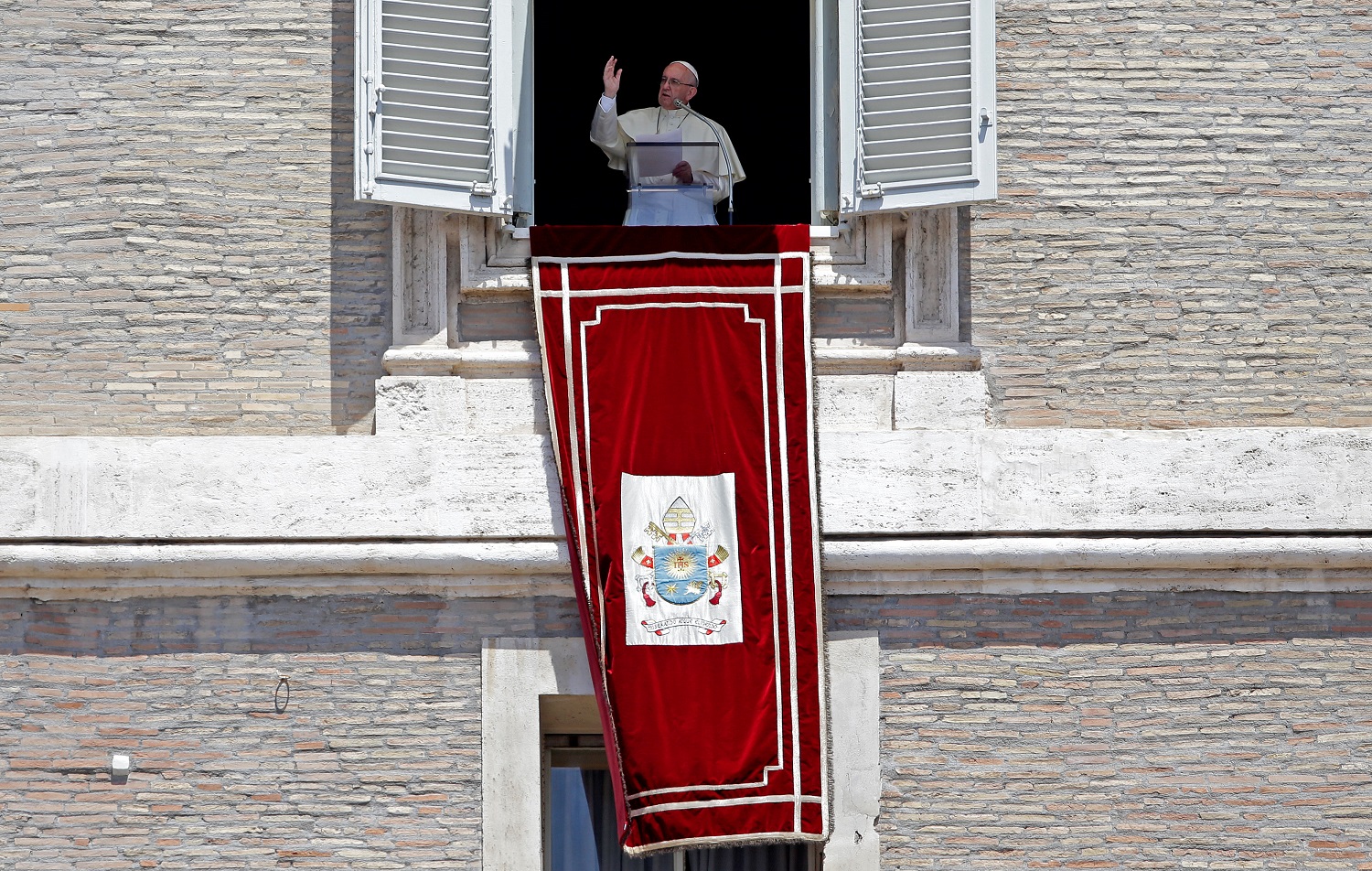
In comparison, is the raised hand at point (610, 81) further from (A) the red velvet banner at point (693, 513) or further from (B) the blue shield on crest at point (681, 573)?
(B) the blue shield on crest at point (681, 573)

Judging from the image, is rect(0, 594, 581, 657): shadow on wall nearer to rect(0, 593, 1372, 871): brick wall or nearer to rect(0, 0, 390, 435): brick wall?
rect(0, 593, 1372, 871): brick wall

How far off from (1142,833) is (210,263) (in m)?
4.43

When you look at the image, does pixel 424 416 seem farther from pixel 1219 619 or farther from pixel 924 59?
pixel 1219 619

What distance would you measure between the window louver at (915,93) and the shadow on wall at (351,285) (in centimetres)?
205

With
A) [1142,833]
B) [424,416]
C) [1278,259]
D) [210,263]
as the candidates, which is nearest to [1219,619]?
[1142,833]

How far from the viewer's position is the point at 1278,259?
25.1 feet

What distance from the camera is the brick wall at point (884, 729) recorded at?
7.21 meters

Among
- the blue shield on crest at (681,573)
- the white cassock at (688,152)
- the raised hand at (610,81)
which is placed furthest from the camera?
the white cassock at (688,152)

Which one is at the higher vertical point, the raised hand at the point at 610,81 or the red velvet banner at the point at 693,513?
the raised hand at the point at 610,81

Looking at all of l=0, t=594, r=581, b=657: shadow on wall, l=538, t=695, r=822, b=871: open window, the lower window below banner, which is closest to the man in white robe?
l=0, t=594, r=581, b=657: shadow on wall

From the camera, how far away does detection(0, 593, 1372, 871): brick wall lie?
721 cm

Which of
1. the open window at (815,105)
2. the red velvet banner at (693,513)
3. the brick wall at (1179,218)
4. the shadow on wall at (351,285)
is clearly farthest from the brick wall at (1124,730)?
the shadow on wall at (351,285)

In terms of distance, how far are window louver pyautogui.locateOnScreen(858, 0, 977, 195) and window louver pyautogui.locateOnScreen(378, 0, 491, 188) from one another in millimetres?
1590

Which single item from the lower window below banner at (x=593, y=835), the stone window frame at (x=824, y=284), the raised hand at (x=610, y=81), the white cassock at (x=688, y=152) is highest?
the raised hand at (x=610, y=81)
